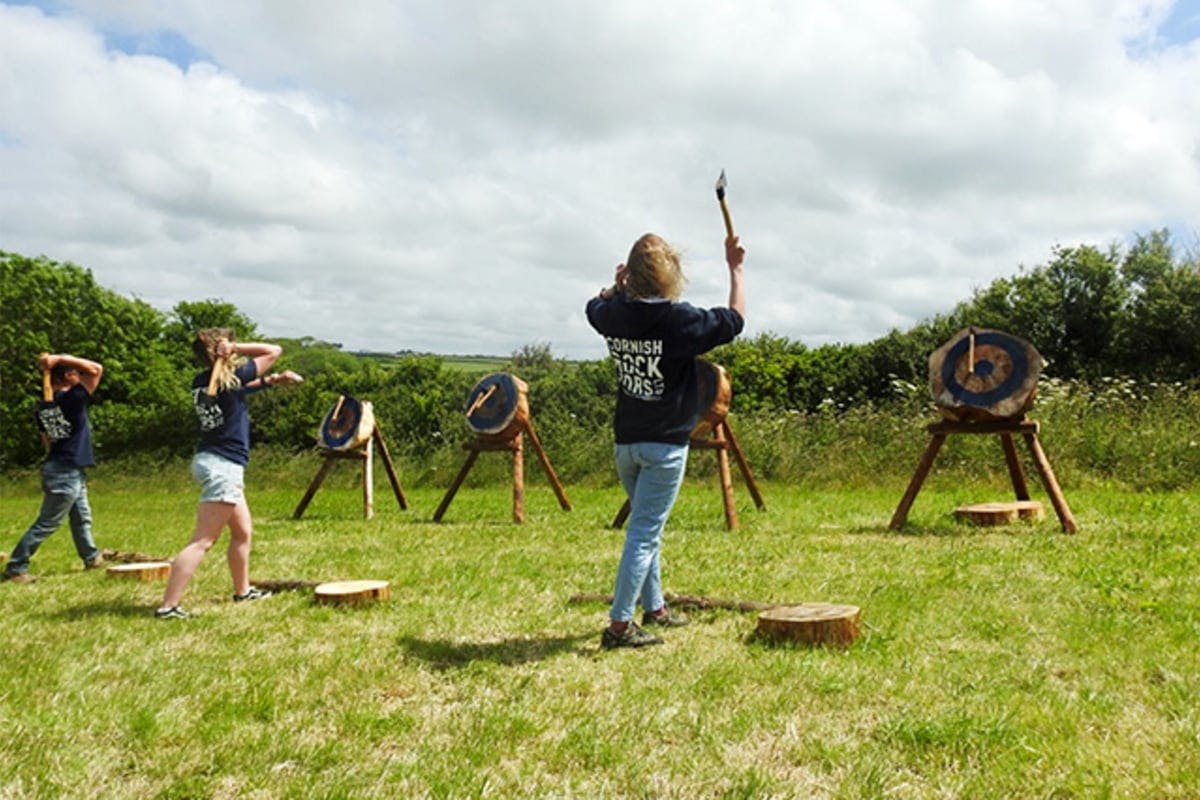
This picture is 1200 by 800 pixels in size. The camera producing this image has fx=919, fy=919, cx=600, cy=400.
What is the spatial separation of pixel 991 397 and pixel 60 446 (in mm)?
8068

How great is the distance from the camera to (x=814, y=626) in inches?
170

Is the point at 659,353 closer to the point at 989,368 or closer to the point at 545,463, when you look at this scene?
the point at 989,368

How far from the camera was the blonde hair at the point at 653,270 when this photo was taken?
4422 mm

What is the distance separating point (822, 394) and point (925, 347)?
276cm

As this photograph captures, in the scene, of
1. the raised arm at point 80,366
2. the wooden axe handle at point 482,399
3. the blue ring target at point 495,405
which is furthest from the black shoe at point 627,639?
the wooden axe handle at point 482,399

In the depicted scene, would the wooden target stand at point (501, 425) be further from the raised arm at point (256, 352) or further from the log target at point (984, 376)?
the raised arm at point (256, 352)

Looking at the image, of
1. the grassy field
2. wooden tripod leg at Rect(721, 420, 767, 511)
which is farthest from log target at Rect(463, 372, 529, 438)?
the grassy field

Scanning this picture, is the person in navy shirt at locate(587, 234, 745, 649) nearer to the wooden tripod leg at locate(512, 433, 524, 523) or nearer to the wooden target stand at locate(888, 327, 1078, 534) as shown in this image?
the wooden target stand at locate(888, 327, 1078, 534)

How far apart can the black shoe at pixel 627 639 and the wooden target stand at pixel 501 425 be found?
258 inches

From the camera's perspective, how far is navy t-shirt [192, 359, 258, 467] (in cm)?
577

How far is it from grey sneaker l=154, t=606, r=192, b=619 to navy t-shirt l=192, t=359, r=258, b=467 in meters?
0.95

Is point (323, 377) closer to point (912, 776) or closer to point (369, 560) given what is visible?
point (369, 560)

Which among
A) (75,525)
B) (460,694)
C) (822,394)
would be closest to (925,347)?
(822,394)

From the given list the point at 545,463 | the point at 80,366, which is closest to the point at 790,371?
the point at 545,463
